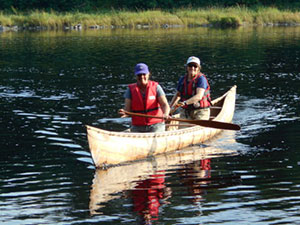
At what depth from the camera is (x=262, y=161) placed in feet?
33.9

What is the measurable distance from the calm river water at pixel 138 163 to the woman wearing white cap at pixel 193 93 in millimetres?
738

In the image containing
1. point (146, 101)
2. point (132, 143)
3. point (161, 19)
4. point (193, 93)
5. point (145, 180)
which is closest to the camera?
point (145, 180)

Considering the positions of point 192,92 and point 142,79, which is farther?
point 192,92

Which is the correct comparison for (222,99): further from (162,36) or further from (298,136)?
(162,36)

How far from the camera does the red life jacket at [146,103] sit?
10.2m

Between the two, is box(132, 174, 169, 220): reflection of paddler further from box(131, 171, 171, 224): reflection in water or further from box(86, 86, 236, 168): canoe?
box(86, 86, 236, 168): canoe

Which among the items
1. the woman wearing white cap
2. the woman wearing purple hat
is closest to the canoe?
the woman wearing purple hat

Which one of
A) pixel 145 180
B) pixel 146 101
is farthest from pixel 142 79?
pixel 145 180

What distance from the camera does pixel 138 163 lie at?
10.4 meters

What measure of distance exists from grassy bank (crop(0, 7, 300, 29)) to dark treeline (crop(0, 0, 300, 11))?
15.2 feet

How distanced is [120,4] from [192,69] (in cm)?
4568

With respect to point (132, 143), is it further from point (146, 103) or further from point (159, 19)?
point (159, 19)

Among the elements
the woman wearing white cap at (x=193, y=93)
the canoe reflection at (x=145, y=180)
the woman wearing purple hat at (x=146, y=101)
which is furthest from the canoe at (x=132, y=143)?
the woman wearing white cap at (x=193, y=93)

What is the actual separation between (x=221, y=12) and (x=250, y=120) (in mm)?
34634
